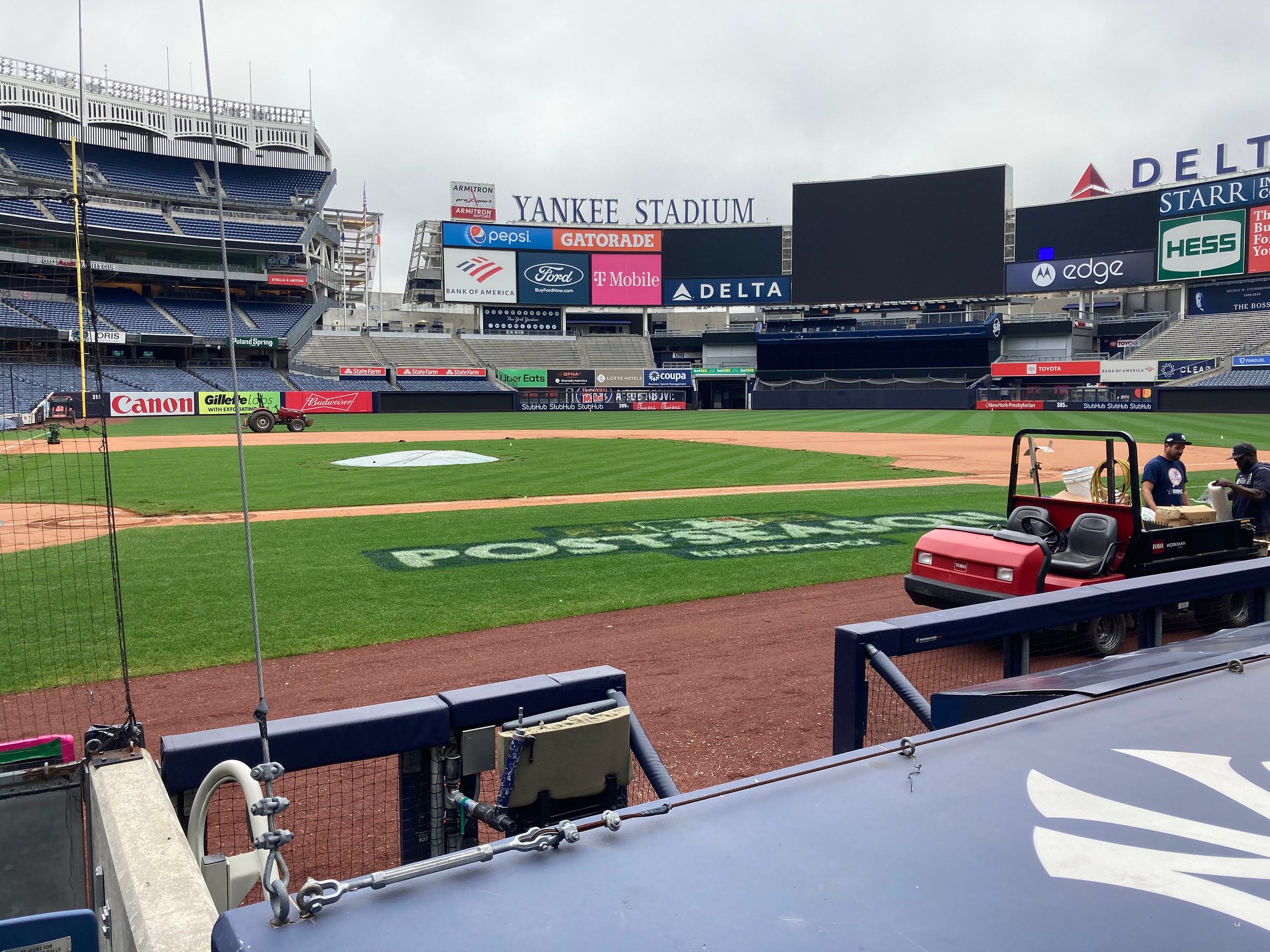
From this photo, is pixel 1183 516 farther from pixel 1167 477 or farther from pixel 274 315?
pixel 274 315

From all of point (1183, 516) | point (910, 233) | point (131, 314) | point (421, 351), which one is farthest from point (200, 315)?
point (1183, 516)

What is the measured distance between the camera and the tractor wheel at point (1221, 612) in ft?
26.8

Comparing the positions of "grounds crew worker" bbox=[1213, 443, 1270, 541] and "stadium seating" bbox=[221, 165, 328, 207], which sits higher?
"stadium seating" bbox=[221, 165, 328, 207]

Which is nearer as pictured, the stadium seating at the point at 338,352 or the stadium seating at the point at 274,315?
the stadium seating at the point at 274,315

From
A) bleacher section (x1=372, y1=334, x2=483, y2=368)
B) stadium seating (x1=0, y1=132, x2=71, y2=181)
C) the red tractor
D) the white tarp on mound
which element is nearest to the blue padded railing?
the white tarp on mound

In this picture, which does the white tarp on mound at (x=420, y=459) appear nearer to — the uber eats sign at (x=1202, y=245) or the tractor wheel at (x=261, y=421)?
the tractor wheel at (x=261, y=421)

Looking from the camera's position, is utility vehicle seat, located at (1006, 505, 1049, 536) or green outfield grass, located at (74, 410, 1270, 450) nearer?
utility vehicle seat, located at (1006, 505, 1049, 536)

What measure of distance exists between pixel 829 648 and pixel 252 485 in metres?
16.1

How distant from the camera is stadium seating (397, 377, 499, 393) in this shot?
65438 mm

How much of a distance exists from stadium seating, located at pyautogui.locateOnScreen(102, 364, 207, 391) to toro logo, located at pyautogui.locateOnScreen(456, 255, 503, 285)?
2285 centimetres

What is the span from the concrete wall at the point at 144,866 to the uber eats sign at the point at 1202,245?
7020cm

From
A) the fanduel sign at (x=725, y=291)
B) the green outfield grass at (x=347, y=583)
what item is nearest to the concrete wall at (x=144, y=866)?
the green outfield grass at (x=347, y=583)

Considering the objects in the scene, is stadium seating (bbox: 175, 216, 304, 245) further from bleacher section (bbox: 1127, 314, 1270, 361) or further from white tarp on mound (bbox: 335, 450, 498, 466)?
bleacher section (bbox: 1127, 314, 1270, 361)

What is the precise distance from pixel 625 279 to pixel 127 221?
3661cm
